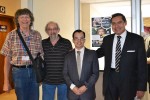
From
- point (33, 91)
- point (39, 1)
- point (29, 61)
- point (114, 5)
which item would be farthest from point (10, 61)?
point (114, 5)

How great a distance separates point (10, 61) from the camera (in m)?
2.67

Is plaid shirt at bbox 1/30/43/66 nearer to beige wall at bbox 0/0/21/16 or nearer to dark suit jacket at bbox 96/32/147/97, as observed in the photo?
dark suit jacket at bbox 96/32/147/97

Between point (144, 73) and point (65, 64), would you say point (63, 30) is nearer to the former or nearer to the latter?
point (65, 64)

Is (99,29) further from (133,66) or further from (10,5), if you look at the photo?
(10,5)

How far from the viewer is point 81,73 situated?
2670 mm

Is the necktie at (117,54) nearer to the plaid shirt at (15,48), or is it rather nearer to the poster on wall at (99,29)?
the plaid shirt at (15,48)

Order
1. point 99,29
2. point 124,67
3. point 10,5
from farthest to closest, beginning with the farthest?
point 10,5 < point 99,29 < point 124,67

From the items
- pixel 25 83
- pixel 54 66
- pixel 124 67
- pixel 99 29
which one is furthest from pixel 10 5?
pixel 124 67

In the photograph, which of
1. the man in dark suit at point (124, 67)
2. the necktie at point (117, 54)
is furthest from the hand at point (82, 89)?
the necktie at point (117, 54)

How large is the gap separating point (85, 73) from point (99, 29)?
4.84ft

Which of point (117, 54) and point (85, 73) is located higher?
point (117, 54)

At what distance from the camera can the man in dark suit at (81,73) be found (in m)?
2.64

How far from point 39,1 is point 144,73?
2471 mm

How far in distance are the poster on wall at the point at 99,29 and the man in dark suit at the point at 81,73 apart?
4.15ft
